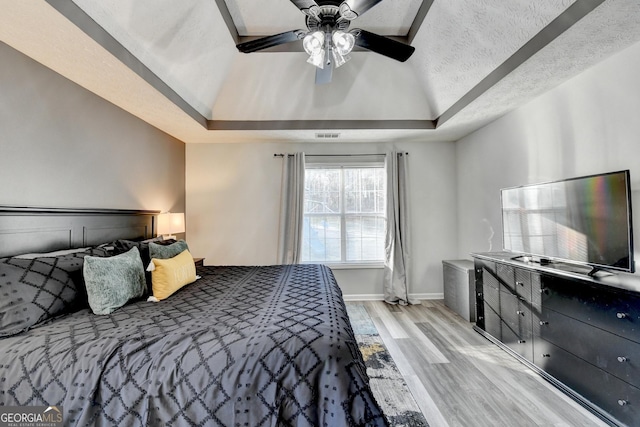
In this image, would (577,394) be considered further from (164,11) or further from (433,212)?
(164,11)

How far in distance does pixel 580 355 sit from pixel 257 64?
3.99 m

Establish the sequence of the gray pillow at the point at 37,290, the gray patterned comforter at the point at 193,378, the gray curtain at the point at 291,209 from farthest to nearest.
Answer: the gray curtain at the point at 291,209, the gray pillow at the point at 37,290, the gray patterned comforter at the point at 193,378

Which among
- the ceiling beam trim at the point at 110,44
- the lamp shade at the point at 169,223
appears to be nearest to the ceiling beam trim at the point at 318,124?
the ceiling beam trim at the point at 110,44

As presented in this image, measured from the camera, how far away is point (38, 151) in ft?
6.62

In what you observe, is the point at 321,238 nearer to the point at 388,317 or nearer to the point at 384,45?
the point at 388,317

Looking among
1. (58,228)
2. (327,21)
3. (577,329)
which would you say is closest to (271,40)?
(327,21)

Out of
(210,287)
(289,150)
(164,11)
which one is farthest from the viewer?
(289,150)

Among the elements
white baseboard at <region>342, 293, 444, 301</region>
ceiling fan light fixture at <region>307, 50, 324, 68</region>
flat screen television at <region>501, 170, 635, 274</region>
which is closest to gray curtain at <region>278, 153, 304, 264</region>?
white baseboard at <region>342, 293, 444, 301</region>

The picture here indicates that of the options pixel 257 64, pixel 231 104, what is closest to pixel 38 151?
pixel 231 104

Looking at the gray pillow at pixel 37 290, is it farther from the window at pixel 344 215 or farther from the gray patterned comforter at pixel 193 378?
the window at pixel 344 215

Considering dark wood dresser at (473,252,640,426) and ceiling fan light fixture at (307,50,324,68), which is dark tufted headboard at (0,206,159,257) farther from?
dark wood dresser at (473,252,640,426)

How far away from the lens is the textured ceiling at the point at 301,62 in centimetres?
174

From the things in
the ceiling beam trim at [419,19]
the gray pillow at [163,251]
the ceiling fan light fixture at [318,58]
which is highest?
the ceiling beam trim at [419,19]

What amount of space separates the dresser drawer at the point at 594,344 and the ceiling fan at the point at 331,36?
2.27 metres
